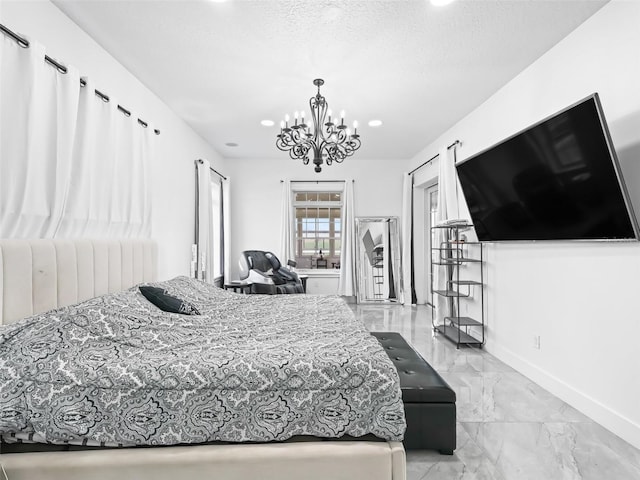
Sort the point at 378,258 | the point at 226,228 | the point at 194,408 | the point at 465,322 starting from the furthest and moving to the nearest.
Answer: the point at 378,258 → the point at 226,228 → the point at 465,322 → the point at 194,408

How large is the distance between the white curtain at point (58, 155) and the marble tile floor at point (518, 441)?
8.16ft

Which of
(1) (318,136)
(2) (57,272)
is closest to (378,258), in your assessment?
(1) (318,136)

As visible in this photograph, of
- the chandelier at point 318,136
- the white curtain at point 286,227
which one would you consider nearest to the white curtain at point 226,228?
the white curtain at point 286,227

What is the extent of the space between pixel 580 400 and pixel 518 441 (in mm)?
808

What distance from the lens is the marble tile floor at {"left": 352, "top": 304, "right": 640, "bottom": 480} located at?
6.13 ft

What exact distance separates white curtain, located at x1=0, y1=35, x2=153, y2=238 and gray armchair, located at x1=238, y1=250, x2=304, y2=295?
2.51 metres

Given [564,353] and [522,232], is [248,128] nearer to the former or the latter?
[522,232]

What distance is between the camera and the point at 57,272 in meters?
2.14

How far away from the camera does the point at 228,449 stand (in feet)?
5.31

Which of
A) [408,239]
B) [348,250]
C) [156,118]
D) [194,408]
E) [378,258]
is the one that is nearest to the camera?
[194,408]

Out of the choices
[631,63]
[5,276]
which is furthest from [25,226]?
[631,63]

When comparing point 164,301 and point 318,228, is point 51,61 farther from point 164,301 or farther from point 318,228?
point 318,228

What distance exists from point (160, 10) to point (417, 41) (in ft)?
6.10

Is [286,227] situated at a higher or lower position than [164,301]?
higher
